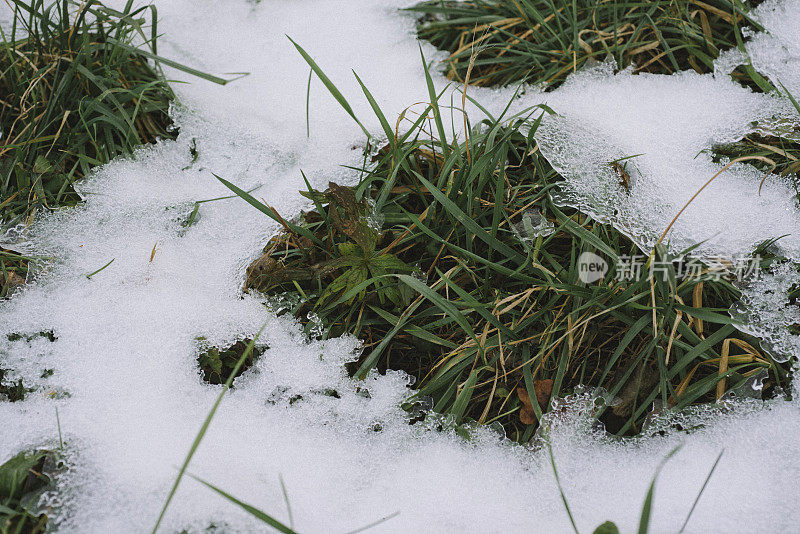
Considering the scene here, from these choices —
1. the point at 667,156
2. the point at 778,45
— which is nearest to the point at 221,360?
the point at 667,156

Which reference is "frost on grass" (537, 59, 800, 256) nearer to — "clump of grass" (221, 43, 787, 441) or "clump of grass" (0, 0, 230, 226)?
"clump of grass" (221, 43, 787, 441)

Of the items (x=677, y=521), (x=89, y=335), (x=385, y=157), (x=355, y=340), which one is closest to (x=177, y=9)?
(x=385, y=157)

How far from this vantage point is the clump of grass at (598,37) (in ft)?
6.03

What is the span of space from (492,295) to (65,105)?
1383 millimetres

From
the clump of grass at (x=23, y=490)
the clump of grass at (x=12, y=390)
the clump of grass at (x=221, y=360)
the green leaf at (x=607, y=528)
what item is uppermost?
the clump of grass at (x=221, y=360)

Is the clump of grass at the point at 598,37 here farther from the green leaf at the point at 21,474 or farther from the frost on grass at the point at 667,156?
the green leaf at the point at 21,474

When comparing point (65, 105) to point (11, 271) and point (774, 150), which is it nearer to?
point (11, 271)

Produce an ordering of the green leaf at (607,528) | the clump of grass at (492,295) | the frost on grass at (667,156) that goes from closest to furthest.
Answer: the green leaf at (607,528) → the clump of grass at (492,295) → the frost on grass at (667,156)

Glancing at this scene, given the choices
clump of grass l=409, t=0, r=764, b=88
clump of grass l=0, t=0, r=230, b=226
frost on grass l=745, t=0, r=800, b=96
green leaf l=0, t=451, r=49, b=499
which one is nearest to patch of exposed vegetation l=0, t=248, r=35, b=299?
clump of grass l=0, t=0, r=230, b=226

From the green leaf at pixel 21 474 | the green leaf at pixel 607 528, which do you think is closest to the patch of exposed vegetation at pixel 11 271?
the green leaf at pixel 21 474

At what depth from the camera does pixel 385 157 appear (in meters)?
1.59

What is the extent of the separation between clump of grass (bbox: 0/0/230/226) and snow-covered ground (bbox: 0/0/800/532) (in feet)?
0.25

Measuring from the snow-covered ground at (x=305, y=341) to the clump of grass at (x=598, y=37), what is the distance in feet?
0.27

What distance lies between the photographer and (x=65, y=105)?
1.77 metres
